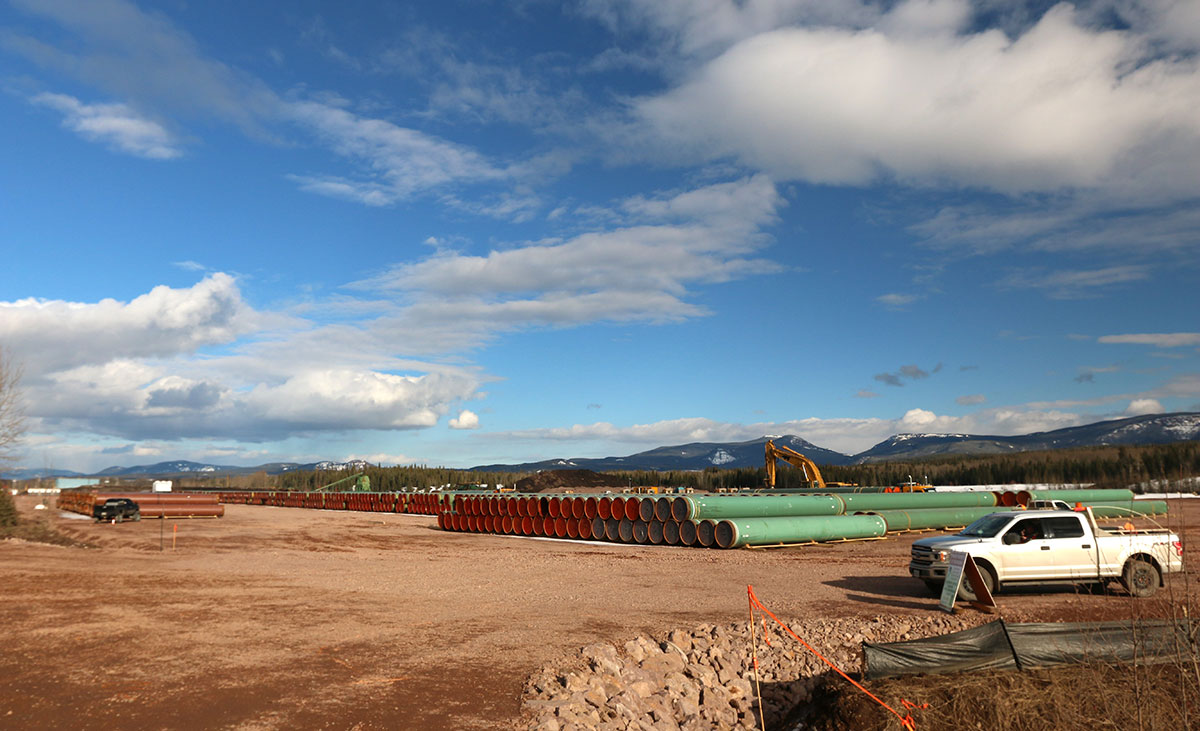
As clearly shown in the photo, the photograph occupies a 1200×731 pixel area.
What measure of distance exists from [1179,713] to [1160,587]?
42.3ft

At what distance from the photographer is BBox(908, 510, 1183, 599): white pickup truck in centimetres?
1814

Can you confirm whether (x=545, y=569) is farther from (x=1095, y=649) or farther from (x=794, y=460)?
(x=794, y=460)

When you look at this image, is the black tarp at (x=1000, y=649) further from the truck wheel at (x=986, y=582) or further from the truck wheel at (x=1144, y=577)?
the truck wheel at (x=1144, y=577)

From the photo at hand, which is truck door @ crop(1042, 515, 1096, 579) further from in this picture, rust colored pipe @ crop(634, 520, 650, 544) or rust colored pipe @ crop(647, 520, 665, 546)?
rust colored pipe @ crop(634, 520, 650, 544)

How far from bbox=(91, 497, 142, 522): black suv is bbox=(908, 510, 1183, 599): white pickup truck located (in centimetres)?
5538

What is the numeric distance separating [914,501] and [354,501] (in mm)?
59446

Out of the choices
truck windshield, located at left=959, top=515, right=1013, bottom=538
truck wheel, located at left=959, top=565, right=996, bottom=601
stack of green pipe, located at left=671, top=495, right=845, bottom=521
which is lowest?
truck wheel, located at left=959, top=565, right=996, bottom=601

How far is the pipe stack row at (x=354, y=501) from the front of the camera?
225ft

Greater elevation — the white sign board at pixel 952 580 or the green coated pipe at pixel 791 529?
the white sign board at pixel 952 580

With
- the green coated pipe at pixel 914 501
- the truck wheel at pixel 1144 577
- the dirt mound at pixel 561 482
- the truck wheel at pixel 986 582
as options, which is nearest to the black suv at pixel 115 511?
the green coated pipe at pixel 914 501

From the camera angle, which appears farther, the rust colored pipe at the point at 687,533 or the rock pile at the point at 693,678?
the rust colored pipe at the point at 687,533

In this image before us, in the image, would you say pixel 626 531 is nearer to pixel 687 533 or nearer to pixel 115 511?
pixel 687 533

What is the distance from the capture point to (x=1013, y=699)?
31.8ft

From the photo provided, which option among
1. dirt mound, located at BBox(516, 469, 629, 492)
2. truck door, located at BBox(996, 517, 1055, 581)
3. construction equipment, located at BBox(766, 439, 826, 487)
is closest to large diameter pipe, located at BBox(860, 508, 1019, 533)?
truck door, located at BBox(996, 517, 1055, 581)
